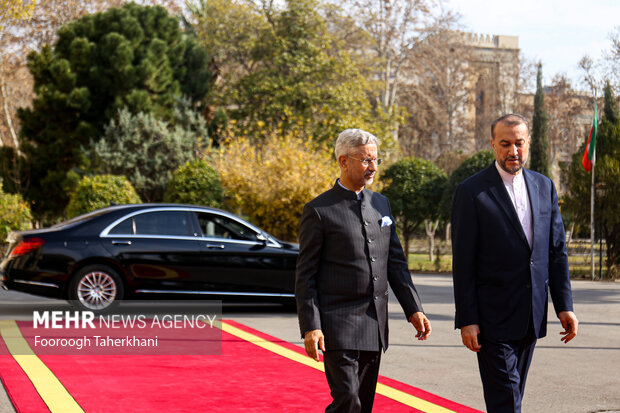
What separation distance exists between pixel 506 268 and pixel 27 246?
814 cm

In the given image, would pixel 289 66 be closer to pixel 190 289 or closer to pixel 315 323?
pixel 190 289

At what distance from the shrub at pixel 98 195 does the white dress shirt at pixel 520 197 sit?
65.6 feet

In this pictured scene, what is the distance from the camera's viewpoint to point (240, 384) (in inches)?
269

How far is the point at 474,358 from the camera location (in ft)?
27.1

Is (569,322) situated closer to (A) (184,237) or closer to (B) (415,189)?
(A) (184,237)

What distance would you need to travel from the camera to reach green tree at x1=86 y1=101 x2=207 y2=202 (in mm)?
28141

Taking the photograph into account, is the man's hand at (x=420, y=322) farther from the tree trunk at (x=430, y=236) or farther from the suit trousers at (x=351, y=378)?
the tree trunk at (x=430, y=236)

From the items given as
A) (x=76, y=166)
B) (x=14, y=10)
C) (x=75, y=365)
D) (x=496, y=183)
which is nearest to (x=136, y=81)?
(x=76, y=166)

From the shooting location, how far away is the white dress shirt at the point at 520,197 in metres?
4.29

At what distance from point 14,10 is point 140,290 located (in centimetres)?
1250

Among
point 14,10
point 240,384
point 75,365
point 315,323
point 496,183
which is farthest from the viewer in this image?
point 14,10

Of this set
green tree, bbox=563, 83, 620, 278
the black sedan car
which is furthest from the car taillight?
green tree, bbox=563, 83, 620, 278

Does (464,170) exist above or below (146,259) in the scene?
above

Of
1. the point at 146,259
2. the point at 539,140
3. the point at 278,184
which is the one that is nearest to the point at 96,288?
the point at 146,259
